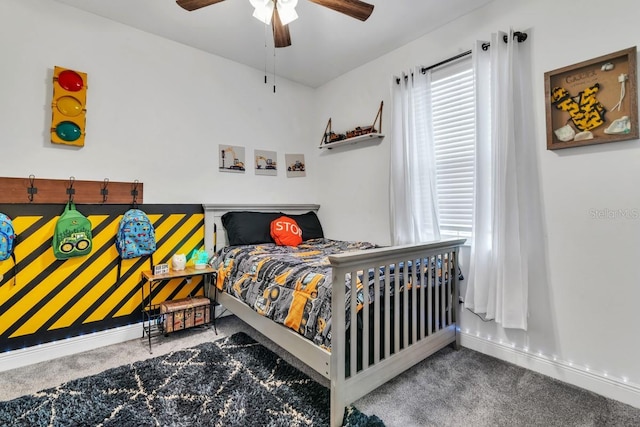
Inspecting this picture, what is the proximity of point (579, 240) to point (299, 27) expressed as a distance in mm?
2576

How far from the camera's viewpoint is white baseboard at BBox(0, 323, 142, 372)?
2.04 meters

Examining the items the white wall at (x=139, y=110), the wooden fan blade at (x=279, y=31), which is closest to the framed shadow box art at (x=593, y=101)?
the wooden fan blade at (x=279, y=31)

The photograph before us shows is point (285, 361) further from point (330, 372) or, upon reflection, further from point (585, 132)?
point (585, 132)

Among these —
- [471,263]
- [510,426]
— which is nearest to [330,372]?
[510,426]

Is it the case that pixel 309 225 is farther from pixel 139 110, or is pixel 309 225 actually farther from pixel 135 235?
pixel 139 110

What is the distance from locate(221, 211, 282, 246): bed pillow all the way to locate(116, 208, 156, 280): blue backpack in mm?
661

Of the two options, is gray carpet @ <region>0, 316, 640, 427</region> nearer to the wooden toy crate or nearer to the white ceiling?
the wooden toy crate

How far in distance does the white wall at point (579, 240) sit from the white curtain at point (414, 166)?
481mm

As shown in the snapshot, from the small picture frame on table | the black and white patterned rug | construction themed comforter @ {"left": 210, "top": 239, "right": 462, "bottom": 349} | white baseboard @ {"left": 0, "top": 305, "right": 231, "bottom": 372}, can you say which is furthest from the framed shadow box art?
white baseboard @ {"left": 0, "top": 305, "right": 231, "bottom": 372}

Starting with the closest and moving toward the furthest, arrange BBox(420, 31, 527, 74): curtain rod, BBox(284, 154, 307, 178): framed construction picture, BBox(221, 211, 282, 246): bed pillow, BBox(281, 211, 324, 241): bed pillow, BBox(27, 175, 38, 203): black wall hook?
BBox(420, 31, 527, 74): curtain rod < BBox(27, 175, 38, 203): black wall hook < BBox(221, 211, 282, 246): bed pillow < BBox(281, 211, 324, 241): bed pillow < BBox(284, 154, 307, 178): framed construction picture

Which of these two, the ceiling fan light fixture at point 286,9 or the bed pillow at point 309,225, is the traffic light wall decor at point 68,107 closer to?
the ceiling fan light fixture at point 286,9

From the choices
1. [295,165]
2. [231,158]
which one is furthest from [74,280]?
[295,165]

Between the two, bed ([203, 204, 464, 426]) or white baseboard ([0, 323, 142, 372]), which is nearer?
bed ([203, 204, 464, 426])

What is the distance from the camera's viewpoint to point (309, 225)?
3.40m
